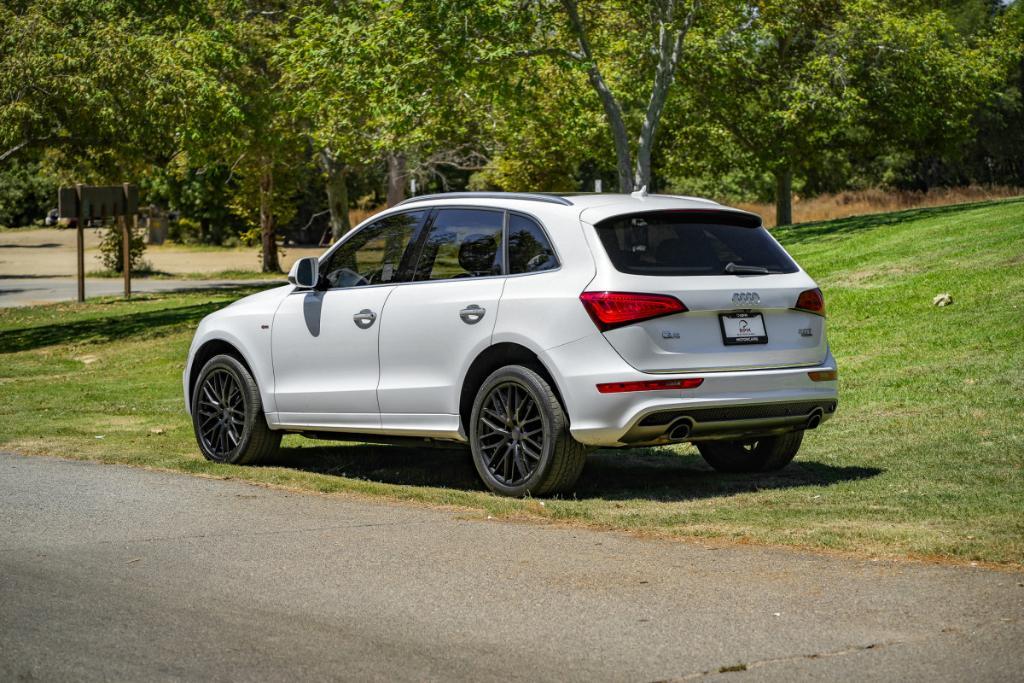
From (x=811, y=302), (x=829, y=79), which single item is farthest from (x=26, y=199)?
(x=811, y=302)

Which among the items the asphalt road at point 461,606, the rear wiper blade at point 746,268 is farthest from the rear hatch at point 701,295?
the asphalt road at point 461,606

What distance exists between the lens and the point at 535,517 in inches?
305

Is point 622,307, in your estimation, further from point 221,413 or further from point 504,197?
point 221,413

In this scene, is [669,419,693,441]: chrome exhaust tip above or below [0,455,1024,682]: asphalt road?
above

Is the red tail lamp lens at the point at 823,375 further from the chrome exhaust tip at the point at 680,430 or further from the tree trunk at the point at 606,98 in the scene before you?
the tree trunk at the point at 606,98

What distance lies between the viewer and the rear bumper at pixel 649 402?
7.73 metres

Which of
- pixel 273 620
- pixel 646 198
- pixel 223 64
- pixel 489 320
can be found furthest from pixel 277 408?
pixel 223 64

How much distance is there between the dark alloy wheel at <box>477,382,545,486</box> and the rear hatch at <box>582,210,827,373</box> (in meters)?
0.72

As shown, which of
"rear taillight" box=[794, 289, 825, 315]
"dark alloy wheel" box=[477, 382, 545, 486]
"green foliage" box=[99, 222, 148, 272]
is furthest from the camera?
"green foliage" box=[99, 222, 148, 272]

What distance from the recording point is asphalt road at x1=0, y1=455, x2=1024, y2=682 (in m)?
4.95

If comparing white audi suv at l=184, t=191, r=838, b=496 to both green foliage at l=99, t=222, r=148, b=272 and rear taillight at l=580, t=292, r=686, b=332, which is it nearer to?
rear taillight at l=580, t=292, r=686, b=332

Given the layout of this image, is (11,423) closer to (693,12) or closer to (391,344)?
(391,344)

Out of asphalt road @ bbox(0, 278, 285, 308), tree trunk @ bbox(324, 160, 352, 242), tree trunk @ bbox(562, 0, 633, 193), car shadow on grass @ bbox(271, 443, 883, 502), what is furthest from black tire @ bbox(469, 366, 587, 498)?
tree trunk @ bbox(324, 160, 352, 242)

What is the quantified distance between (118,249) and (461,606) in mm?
38808
